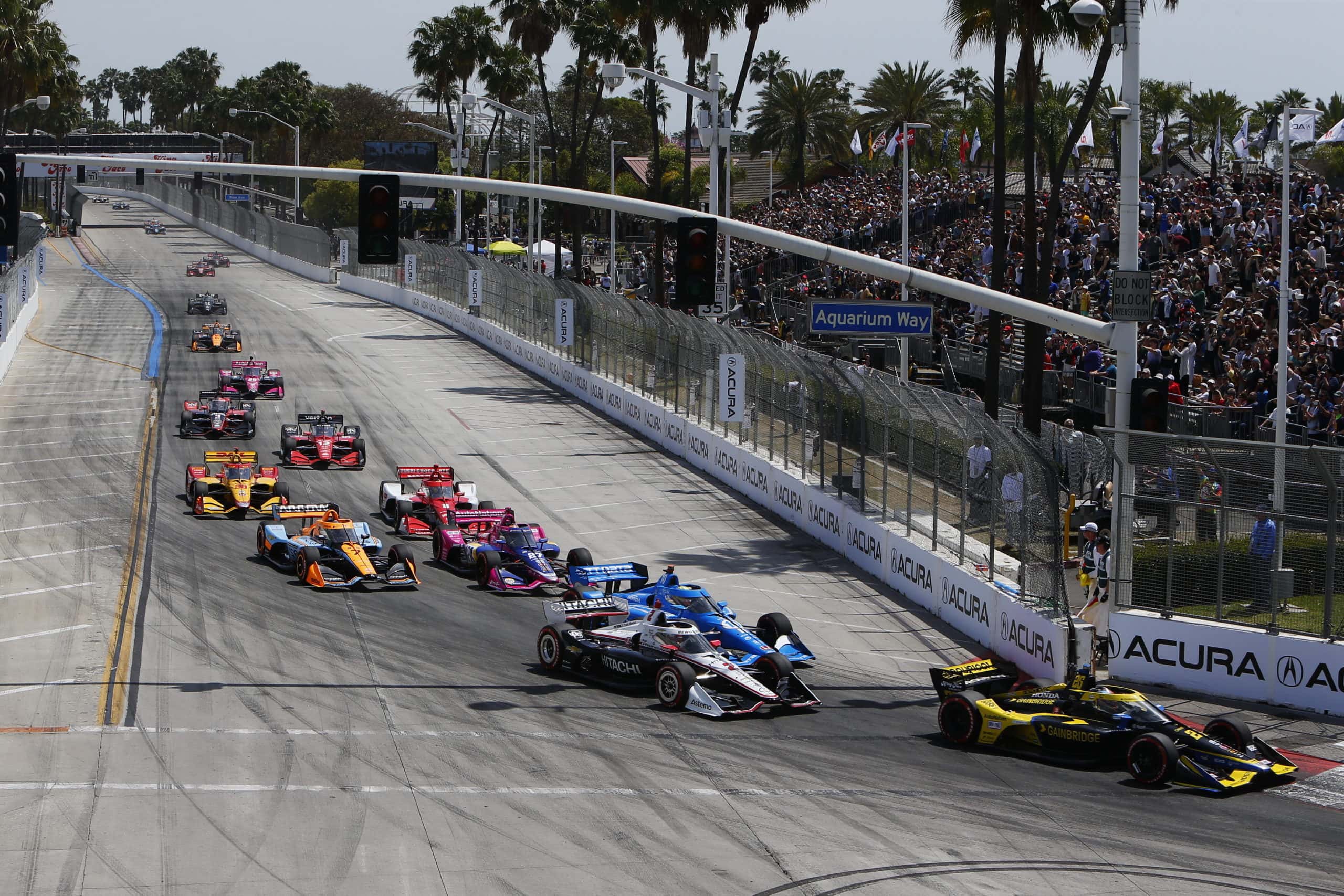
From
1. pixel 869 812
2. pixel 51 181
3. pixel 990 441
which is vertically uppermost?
pixel 51 181

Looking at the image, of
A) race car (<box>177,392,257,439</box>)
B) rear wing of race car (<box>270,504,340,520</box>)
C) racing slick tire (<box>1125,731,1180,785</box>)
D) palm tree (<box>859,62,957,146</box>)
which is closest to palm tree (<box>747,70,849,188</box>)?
palm tree (<box>859,62,957,146</box>)

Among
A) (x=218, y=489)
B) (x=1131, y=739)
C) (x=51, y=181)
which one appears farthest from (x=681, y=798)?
(x=51, y=181)

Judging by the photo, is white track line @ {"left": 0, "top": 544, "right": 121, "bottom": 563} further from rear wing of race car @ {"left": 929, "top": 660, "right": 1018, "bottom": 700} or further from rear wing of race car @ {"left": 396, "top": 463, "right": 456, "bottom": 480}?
rear wing of race car @ {"left": 929, "top": 660, "right": 1018, "bottom": 700}

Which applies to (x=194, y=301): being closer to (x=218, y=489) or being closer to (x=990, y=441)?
(x=218, y=489)

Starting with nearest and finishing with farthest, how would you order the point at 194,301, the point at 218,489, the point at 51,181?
the point at 218,489
the point at 194,301
the point at 51,181

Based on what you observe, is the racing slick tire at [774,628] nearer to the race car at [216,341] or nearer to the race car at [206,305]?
the race car at [216,341]

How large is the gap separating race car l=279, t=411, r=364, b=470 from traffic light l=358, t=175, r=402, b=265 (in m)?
14.0

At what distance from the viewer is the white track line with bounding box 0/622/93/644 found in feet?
63.7

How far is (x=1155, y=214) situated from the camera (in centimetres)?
4100

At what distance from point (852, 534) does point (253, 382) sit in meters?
21.8

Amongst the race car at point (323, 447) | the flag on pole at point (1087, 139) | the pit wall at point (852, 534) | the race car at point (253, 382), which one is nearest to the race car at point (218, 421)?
the race car at point (323, 447)

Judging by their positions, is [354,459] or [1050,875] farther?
[354,459]

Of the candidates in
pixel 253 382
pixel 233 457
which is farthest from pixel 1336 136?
pixel 253 382

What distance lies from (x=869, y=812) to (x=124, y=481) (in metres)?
21.3
